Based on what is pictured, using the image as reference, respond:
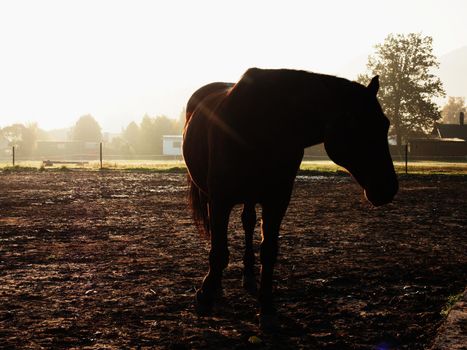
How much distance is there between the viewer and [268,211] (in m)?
4.14

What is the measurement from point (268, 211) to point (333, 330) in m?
1.02

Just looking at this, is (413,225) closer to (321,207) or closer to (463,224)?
(463,224)

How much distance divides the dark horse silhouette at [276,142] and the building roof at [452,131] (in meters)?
75.5

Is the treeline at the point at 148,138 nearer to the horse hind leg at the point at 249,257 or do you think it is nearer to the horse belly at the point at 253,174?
the horse hind leg at the point at 249,257

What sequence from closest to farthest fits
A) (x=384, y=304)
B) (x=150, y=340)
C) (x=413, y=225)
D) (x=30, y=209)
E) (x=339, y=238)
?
(x=150, y=340)
(x=384, y=304)
(x=339, y=238)
(x=413, y=225)
(x=30, y=209)

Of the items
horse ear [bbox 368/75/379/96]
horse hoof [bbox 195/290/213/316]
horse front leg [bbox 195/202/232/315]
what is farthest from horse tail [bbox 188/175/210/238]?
horse ear [bbox 368/75/379/96]

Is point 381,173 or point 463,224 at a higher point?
point 381,173

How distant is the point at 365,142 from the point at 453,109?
123m

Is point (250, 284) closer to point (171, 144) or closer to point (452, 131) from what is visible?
point (171, 144)

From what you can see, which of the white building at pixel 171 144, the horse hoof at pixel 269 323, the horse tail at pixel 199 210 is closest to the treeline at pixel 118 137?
the white building at pixel 171 144

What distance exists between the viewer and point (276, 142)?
3953mm

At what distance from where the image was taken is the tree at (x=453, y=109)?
371 feet

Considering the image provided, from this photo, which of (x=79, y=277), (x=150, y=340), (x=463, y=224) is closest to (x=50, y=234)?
(x=79, y=277)

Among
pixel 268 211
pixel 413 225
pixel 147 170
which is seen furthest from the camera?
pixel 147 170
